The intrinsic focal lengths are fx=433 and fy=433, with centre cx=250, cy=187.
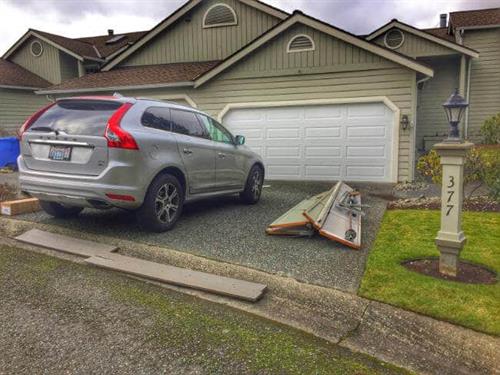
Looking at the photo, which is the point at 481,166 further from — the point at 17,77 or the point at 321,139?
the point at 17,77

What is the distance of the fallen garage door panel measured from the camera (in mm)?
4176

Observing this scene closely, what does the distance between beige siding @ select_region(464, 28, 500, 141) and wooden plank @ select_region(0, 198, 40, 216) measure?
1621 cm

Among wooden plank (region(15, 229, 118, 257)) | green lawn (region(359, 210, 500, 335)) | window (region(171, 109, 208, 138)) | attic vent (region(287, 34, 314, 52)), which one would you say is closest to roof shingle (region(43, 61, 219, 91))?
attic vent (region(287, 34, 314, 52))

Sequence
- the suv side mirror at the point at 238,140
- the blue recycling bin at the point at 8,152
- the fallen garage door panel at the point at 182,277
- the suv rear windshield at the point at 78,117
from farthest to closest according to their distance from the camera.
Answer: the blue recycling bin at the point at 8,152 → the suv side mirror at the point at 238,140 → the suv rear windshield at the point at 78,117 → the fallen garage door panel at the point at 182,277

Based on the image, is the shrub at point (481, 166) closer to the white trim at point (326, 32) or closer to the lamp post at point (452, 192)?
the white trim at point (326, 32)

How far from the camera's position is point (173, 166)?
19.6 ft

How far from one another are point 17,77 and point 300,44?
14.9 meters

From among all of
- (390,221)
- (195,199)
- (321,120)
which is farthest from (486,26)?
(195,199)

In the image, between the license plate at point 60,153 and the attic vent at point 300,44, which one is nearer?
the license plate at point 60,153

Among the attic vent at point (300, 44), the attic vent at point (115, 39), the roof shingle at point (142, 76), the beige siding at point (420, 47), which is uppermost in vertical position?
the attic vent at point (115, 39)

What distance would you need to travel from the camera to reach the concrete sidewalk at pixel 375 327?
10.8 feet

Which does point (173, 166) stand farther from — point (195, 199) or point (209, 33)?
point (209, 33)

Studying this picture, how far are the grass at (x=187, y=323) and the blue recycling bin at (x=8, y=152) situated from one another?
11.3 m

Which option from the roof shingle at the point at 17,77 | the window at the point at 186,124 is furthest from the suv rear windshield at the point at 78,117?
the roof shingle at the point at 17,77
